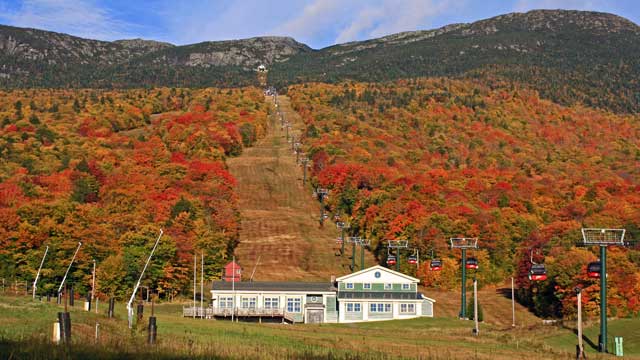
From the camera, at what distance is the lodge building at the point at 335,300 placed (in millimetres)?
83375

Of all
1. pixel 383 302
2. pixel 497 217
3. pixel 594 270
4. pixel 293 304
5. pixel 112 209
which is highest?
pixel 112 209

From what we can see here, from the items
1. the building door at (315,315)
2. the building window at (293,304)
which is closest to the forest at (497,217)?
the building door at (315,315)

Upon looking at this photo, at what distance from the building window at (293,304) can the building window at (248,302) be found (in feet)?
11.7

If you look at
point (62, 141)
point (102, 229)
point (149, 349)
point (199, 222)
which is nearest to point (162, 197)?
point (199, 222)

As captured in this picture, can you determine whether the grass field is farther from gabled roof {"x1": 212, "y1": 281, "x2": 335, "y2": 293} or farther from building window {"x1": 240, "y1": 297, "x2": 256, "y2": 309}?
building window {"x1": 240, "y1": 297, "x2": 256, "y2": 309}

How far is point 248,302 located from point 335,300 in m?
8.88

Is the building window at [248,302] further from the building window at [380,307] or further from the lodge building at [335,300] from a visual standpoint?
the building window at [380,307]

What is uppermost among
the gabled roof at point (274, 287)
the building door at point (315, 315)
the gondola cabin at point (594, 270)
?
the gondola cabin at point (594, 270)

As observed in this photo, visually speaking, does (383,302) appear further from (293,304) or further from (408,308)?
(293,304)

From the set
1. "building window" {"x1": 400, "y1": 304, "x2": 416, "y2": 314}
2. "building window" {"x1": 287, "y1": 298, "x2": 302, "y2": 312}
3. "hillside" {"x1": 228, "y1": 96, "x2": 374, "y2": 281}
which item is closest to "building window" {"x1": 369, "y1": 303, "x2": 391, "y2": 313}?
"building window" {"x1": 400, "y1": 304, "x2": 416, "y2": 314}

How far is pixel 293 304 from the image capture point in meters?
85.3

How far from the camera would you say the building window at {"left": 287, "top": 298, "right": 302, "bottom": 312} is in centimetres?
8525

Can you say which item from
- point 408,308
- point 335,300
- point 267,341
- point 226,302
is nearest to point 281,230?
point 226,302

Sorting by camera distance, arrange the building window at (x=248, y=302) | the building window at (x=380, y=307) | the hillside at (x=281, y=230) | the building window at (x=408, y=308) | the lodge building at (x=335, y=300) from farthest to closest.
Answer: the hillside at (x=281, y=230) < the building window at (x=248, y=302) < the building window at (x=380, y=307) < the building window at (x=408, y=308) < the lodge building at (x=335, y=300)
